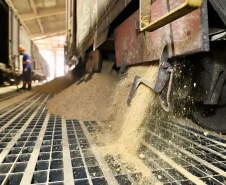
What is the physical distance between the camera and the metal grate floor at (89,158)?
1.02 metres

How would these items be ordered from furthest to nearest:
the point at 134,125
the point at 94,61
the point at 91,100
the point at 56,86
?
the point at 56,86, the point at 94,61, the point at 91,100, the point at 134,125

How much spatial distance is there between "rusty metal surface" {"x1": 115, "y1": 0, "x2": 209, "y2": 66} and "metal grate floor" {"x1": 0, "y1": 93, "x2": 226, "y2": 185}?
72 centimetres

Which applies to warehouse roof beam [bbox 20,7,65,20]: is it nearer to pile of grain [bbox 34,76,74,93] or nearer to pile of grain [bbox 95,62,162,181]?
pile of grain [bbox 34,76,74,93]

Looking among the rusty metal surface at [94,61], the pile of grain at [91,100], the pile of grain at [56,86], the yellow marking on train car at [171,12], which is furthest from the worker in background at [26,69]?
the yellow marking on train car at [171,12]

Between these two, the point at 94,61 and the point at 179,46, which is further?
the point at 94,61

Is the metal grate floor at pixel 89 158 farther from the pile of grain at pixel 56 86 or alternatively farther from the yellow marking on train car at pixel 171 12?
the pile of grain at pixel 56 86

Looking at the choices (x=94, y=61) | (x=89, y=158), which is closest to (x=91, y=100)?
(x=94, y=61)

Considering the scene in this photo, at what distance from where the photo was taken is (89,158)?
1.26m

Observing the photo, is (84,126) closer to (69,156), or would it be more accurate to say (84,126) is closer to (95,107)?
(95,107)

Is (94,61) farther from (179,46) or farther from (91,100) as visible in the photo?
(179,46)

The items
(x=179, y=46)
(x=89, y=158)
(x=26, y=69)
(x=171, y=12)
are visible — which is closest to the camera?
(x=171, y=12)

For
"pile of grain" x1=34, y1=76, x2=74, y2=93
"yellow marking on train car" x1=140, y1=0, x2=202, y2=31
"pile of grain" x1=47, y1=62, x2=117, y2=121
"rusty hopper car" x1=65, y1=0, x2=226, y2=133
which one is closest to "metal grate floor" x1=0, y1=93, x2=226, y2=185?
"rusty hopper car" x1=65, y1=0, x2=226, y2=133

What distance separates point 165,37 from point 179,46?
154 mm

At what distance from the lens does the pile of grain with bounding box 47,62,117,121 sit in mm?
2490
